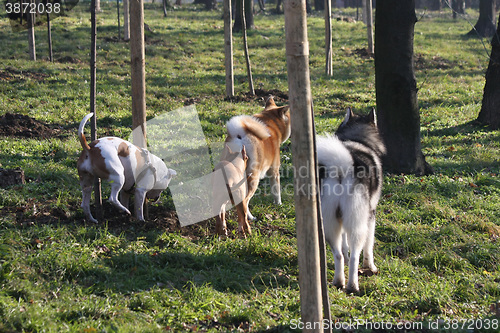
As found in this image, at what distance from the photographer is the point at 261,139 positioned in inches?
255

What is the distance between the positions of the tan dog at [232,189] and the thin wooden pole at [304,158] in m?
2.28

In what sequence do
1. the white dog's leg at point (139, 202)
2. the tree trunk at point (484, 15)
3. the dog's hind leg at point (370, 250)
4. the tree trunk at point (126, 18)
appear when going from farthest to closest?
the tree trunk at point (484, 15) < the tree trunk at point (126, 18) < the white dog's leg at point (139, 202) < the dog's hind leg at point (370, 250)

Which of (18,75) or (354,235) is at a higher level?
(18,75)

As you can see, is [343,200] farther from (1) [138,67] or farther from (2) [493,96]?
(2) [493,96]

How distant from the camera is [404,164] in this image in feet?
27.4

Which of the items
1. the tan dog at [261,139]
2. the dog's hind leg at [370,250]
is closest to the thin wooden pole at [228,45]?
the tan dog at [261,139]

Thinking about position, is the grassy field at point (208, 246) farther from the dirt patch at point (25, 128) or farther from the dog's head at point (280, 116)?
the dog's head at point (280, 116)

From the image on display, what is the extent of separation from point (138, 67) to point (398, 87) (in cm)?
466

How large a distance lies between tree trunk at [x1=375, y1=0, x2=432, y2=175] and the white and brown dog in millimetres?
4304

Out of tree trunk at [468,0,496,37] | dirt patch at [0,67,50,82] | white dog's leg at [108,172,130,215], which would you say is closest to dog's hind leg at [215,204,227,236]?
white dog's leg at [108,172,130,215]

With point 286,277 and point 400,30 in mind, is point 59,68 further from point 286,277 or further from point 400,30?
point 286,277

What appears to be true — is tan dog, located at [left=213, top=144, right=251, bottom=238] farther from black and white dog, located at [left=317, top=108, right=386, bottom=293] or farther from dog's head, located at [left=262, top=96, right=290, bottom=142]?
dog's head, located at [left=262, top=96, right=290, bottom=142]

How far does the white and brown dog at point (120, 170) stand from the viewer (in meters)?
5.29

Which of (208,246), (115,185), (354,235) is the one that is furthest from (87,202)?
(354,235)
